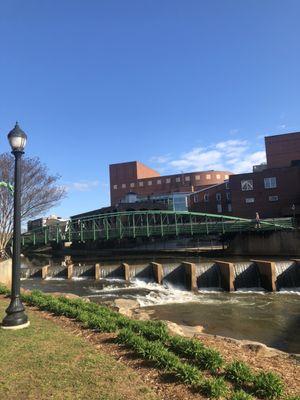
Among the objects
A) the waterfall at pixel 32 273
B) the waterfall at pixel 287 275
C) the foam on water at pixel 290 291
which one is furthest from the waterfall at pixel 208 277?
the waterfall at pixel 32 273

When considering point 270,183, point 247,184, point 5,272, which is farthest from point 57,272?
point 270,183

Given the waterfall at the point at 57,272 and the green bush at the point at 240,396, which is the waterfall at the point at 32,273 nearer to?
the waterfall at the point at 57,272

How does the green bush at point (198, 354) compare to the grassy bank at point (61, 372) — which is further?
the green bush at point (198, 354)

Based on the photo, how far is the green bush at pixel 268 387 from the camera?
5355 millimetres

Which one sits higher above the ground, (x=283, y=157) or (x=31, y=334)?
(x=283, y=157)

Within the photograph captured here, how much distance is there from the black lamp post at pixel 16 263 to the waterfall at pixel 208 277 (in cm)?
2089

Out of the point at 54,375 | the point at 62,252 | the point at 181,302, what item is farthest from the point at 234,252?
the point at 54,375

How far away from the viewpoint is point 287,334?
627 inches

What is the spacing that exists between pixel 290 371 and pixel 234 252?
51.5 metres

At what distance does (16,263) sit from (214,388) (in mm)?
6348

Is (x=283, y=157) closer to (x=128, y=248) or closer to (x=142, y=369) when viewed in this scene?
(x=128, y=248)

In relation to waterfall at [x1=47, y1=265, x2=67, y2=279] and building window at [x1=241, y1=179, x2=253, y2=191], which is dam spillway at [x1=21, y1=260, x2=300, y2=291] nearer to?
waterfall at [x1=47, y1=265, x2=67, y2=279]

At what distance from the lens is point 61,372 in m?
6.28

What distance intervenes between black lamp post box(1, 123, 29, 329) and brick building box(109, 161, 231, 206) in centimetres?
10825
